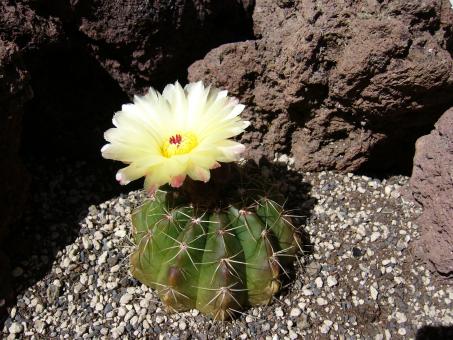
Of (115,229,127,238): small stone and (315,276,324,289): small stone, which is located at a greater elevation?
(115,229,127,238): small stone

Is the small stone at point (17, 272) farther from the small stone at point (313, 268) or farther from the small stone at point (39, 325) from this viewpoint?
the small stone at point (313, 268)

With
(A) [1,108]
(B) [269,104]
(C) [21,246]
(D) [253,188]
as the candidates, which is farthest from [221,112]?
(C) [21,246]

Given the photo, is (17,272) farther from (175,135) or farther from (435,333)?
(435,333)

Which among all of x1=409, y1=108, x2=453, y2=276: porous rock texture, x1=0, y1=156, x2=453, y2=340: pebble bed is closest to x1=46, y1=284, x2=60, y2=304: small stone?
x1=0, y1=156, x2=453, y2=340: pebble bed

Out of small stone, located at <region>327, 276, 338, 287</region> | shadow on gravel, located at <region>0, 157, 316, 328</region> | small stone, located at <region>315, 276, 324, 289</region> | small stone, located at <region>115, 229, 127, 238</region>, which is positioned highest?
shadow on gravel, located at <region>0, 157, 316, 328</region>

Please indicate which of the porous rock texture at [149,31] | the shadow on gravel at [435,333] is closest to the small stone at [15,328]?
the porous rock texture at [149,31]

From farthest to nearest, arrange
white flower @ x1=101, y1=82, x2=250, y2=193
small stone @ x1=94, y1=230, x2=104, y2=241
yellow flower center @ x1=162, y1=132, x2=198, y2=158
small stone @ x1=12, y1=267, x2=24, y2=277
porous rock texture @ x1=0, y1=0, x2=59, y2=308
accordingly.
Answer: small stone @ x1=94, y1=230, x2=104, y2=241 < small stone @ x1=12, y1=267, x2=24, y2=277 < porous rock texture @ x1=0, y1=0, x2=59, y2=308 < yellow flower center @ x1=162, y1=132, x2=198, y2=158 < white flower @ x1=101, y1=82, x2=250, y2=193

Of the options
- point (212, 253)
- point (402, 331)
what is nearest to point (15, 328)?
point (212, 253)

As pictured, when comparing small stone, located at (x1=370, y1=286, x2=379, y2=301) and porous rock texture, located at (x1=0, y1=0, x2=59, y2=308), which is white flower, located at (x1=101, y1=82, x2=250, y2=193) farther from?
small stone, located at (x1=370, y1=286, x2=379, y2=301)
